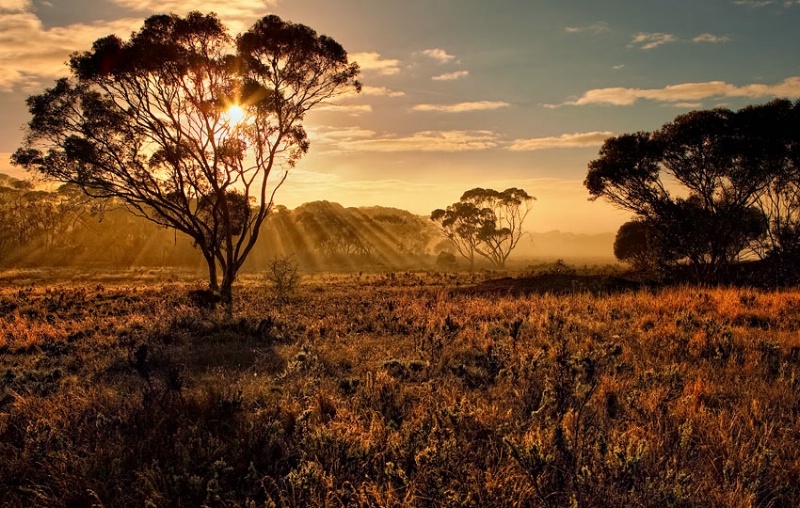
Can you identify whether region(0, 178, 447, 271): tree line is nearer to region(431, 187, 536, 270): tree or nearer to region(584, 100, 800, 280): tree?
region(431, 187, 536, 270): tree

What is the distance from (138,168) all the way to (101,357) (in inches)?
586

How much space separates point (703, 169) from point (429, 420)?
996 inches

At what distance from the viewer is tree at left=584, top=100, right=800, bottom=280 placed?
2200 centimetres

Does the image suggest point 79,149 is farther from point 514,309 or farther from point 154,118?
point 514,309

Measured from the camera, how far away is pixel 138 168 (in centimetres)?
2136

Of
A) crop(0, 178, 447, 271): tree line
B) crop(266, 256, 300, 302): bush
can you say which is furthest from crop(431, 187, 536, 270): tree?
crop(266, 256, 300, 302): bush

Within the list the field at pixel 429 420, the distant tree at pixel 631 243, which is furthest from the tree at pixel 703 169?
the distant tree at pixel 631 243

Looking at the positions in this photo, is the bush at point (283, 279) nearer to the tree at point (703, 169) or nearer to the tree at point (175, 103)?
the tree at point (175, 103)

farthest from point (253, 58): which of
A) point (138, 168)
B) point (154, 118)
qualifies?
point (138, 168)

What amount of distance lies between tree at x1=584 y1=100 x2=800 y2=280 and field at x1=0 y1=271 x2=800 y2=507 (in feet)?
53.5

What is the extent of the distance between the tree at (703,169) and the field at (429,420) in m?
16.3

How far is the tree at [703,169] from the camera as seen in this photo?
22.0 m

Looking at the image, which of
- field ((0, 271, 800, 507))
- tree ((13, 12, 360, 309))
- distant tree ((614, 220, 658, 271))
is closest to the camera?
field ((0, 271, 800, 507))

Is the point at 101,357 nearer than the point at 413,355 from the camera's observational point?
No
